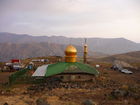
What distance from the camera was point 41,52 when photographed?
149125mm

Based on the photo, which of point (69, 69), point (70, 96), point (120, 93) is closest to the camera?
point (120, 93)

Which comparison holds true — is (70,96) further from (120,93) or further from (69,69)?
(69,69)

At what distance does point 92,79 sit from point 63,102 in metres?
10.7

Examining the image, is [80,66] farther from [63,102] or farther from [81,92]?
[63,102]

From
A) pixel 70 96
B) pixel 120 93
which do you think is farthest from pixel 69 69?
pixel 120 93

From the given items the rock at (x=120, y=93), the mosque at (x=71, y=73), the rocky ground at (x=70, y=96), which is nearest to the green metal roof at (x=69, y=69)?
the mosque at (x=71, y=73)

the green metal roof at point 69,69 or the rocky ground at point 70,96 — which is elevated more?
the green metal roof at point 69,69

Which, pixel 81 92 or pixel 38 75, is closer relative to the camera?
pixel 81 92

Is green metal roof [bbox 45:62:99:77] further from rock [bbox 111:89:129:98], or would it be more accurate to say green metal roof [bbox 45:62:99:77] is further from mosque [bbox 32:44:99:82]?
rock [bbox 111:89:129:98]

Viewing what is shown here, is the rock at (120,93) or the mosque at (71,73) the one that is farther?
the mosque at (71,73)

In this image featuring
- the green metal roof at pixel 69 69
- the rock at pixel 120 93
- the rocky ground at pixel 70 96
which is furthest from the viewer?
the green metal roof at pixel 69 69

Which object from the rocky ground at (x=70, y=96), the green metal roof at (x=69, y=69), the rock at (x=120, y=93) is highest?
the green metal roof at (x=69, y=69)

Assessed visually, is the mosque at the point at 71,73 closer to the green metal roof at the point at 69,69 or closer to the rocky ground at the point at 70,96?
the green metal roof at the point at 69,69

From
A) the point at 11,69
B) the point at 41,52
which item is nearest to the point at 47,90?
the point at 11,69
